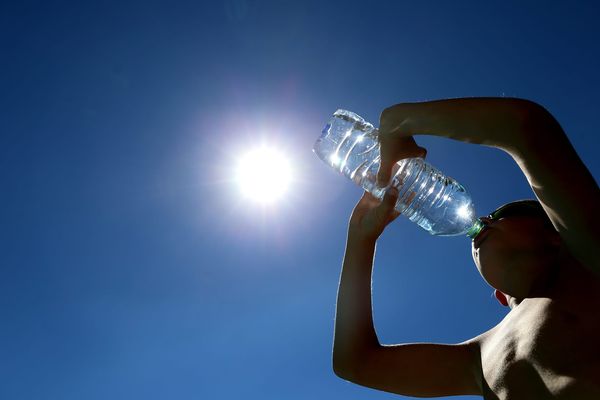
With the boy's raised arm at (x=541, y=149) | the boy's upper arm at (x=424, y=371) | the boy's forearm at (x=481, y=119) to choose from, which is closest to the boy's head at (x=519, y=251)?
the boy's upper arm at (x=424, y=371)

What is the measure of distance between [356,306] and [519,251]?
0.80m

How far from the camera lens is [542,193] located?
1224 millimetres

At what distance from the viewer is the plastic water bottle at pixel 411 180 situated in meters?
3.42

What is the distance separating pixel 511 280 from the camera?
2102mm

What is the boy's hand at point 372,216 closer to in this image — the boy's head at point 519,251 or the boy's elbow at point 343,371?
the boy's head at point 519,251

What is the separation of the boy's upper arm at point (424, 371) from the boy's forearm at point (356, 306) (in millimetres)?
85

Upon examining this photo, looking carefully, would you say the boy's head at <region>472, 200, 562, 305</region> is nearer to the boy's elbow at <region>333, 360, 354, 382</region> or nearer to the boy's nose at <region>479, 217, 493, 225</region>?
the boy's nose at <region>479, 217, 493, 225</region>

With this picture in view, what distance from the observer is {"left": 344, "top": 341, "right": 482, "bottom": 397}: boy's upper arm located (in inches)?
88.1

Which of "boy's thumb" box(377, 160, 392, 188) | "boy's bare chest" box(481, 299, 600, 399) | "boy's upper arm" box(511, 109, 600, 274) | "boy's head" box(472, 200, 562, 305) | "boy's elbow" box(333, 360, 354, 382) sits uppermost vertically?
"boy's thumb" box(377, 160, 392, 188)

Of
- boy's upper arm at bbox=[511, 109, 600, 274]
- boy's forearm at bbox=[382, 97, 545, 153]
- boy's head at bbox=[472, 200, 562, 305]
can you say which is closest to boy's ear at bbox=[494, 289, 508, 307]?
boy's head at bbox=[472, 200, 562, 305]

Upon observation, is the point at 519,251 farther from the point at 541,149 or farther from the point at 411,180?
the point at 411,180

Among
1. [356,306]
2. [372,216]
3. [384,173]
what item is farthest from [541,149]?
[356,306]

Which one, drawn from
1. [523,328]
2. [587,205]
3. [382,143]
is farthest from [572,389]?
[382,143]

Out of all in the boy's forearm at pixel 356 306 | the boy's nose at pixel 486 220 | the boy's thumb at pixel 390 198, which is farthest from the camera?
the boy's nose at pixel 486 220
